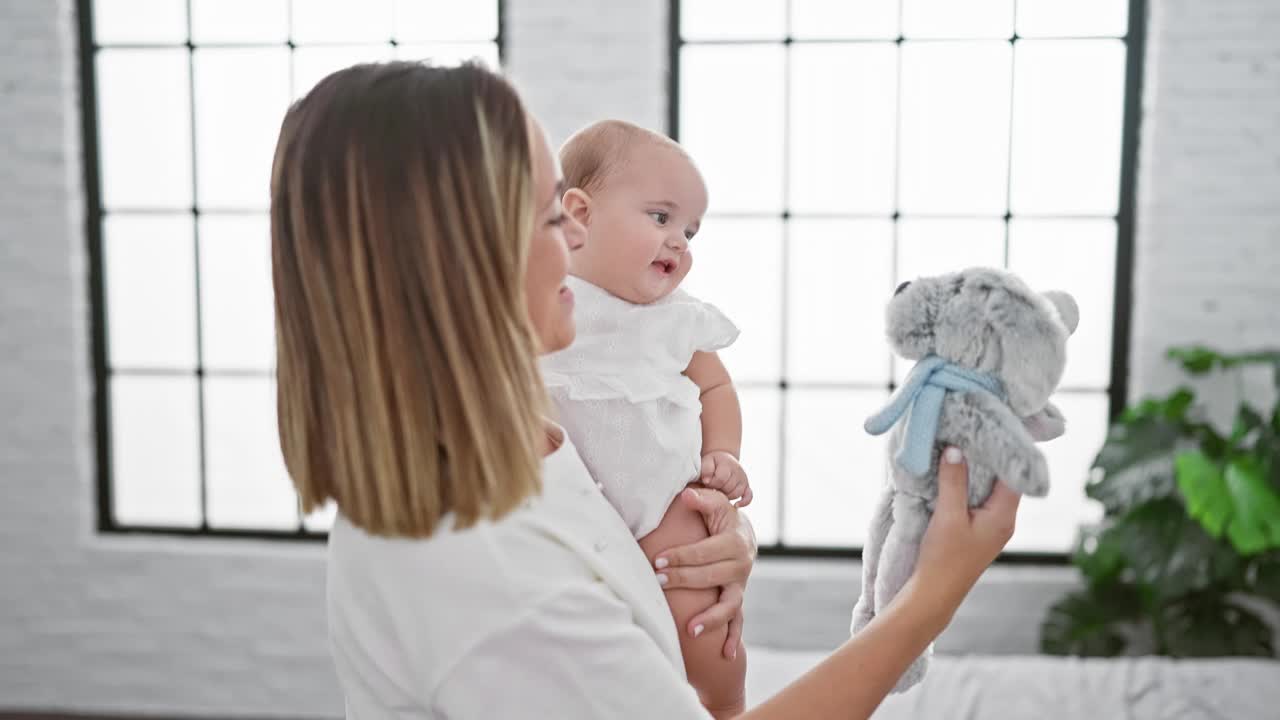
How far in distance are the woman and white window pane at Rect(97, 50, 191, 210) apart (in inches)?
113

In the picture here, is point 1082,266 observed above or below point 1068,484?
above

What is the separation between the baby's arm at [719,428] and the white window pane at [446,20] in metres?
2.20

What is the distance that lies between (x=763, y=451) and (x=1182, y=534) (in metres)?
1.21

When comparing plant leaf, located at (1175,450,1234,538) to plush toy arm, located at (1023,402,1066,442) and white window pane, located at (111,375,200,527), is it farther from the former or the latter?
white window pane, located at (111,375,200,527)

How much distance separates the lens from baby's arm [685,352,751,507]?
45.6 inches

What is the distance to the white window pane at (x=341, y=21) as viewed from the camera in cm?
315

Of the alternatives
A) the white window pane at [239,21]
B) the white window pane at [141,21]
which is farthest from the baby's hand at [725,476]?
the white window pane at [141,21]

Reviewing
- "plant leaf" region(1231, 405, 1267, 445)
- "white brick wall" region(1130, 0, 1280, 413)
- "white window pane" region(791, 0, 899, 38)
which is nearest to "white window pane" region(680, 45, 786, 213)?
"white window pane" region(791, 0, 899, 38)

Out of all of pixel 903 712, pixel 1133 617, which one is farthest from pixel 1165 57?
pixel 903 712

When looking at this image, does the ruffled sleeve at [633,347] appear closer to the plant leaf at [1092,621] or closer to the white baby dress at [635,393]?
the white baby dress at [635,393]

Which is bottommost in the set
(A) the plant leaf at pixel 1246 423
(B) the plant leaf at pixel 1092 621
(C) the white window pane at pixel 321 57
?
(B) the plant leaf at pixel 1092 621

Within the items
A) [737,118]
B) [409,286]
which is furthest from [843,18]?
[409,286]

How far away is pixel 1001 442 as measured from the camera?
0.82 meters

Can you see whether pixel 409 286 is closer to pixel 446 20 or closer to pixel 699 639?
pixel 699 639
